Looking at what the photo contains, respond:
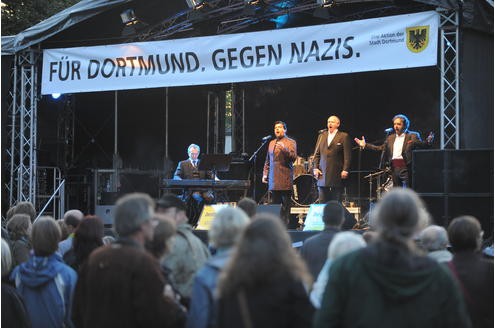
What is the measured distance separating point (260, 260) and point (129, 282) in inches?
36.0

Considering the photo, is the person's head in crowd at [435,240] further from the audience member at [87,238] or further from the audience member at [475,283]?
the audience member at [87,238]

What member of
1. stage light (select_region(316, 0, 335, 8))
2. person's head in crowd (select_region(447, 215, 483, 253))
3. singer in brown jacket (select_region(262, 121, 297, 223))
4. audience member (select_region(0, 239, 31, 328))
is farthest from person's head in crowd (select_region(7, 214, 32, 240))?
stage light (select_region(316, 0, 335, 8))

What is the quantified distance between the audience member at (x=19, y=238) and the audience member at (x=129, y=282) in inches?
86.9

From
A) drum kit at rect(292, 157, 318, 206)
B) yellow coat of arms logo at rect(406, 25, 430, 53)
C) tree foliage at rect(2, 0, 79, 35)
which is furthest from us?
tree foliage at rect(2, 0, 79, 35)

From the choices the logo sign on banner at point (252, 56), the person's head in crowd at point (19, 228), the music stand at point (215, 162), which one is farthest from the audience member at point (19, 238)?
the music stand at point (215, 162)

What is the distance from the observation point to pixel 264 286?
346 cm

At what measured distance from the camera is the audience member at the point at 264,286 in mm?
3432

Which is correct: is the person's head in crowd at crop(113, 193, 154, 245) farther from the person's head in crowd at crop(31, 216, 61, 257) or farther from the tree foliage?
the tree foliage

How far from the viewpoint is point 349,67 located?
11.6 meters

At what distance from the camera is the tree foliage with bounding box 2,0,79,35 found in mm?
23625

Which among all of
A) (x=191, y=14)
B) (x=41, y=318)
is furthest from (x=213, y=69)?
(x=41, y=318)

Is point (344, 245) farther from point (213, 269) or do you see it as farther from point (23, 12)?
point (23, 12)

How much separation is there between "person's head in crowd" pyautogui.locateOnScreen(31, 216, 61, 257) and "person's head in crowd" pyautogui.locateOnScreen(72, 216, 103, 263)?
20 centimetres

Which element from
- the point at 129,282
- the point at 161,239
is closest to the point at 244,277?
the point at 129,282
